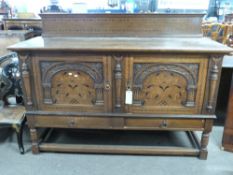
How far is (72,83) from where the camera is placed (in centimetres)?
151

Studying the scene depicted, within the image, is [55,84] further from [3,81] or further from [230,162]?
[230,162]

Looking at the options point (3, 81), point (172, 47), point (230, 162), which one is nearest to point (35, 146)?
point (3, 81)

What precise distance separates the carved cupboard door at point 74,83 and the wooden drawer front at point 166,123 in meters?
0.22

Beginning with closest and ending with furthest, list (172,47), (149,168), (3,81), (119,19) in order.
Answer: (172,47), (149,168), (119,19), (3,81)

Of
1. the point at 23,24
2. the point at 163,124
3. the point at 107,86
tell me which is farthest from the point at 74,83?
the point at 23,24

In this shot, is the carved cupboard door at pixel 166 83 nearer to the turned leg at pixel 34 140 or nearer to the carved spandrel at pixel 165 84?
the carved spandrel at pixel 165 84

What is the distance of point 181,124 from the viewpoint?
5.17 feet

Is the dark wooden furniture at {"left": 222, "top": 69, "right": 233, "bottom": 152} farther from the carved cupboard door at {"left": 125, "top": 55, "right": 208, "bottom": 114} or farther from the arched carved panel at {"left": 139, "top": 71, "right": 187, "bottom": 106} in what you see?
the arched carved panel at {"left": 139, "top": 71, "right": 187, "bottom": 106}

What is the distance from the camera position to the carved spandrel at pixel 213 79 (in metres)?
1.39

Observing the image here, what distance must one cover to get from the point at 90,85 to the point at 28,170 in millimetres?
750

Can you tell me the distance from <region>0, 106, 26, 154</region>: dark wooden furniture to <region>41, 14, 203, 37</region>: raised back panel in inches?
25.7

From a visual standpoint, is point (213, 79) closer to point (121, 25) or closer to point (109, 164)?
point (121, 25)

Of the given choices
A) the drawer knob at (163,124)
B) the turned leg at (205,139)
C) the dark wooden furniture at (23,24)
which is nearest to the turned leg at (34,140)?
the drawer knob at (163,124)

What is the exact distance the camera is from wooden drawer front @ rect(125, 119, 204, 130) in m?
1.57
